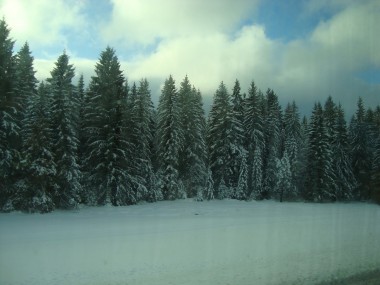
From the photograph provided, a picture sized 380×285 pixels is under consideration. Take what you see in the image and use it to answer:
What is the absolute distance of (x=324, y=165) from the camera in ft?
186

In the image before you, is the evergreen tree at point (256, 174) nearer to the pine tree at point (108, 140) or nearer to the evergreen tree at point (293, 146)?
the evergreen tree at point (293, 146)

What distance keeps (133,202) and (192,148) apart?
12529mm

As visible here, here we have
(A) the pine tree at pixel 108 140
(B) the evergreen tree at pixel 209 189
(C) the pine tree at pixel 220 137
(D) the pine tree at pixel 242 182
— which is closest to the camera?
(A) the pine tree at pixel 108 140

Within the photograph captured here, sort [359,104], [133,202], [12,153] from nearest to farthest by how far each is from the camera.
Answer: [12,153] < [133,202] < [359,104]

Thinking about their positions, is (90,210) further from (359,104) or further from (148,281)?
(359,104)

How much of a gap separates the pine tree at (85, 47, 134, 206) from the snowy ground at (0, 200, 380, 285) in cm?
858

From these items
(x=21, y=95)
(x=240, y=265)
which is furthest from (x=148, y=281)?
(x=21, y=95)

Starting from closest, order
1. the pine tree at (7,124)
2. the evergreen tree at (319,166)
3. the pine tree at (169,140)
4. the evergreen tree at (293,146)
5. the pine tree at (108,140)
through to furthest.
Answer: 1. the pine tree at (7,124)
2. the pine tree at (108,140)
3. the pine tree at (169,140)
4. the evergreen tree at (319,166)
5. the evergreen tree at (293,146)

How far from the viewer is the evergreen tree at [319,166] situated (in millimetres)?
57094

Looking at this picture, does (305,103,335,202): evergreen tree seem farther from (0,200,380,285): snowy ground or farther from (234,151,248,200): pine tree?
(0,200,380,285): snowy ground

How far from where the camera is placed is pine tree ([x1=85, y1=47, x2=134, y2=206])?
38.1m

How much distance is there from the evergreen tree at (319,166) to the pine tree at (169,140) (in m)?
21.4

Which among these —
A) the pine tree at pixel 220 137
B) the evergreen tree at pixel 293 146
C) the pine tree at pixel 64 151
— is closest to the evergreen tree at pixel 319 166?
the evergreen tree at pixel 293 146

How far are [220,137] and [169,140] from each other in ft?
28.4
